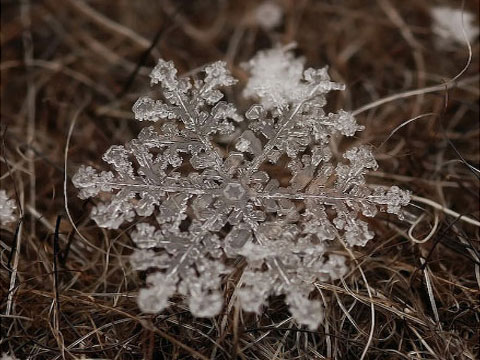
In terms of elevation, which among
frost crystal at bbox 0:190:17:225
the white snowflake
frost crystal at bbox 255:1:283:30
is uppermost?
the white snowflake

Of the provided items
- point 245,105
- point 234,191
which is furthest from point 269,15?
point 234,191

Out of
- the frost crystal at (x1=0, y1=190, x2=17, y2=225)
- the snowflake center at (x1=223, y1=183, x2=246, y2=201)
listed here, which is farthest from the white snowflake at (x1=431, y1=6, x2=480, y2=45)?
the frost crystal at (x1=0, y1=190, x2=17, y2=225)

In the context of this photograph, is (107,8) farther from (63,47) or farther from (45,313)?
(45,313)

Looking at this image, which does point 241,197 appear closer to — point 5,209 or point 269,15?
point 5,209

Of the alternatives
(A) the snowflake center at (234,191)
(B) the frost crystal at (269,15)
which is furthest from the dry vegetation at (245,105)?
(A) the snowflake center at (234,191)

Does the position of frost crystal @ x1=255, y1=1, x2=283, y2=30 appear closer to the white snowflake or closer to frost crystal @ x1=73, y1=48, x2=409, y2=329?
the white snowflake

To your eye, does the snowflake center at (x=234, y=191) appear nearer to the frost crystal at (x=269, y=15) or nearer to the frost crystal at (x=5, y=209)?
the frost crystal at (x=5, y=209)
